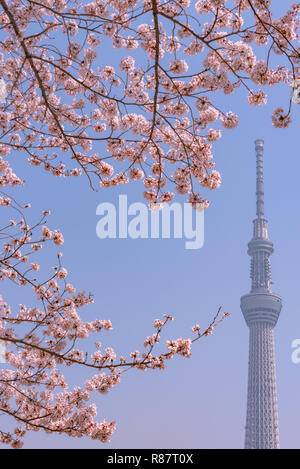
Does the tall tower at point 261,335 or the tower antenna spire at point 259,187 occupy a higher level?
the tower antenna spire at point 259,187

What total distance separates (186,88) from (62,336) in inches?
127

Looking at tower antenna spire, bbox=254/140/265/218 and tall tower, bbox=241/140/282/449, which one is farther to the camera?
tower antenna spire, bbox=254/140/265/218

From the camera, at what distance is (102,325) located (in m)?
8.55

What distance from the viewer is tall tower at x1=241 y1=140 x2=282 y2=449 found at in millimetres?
95188

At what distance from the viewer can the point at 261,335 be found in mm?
102375

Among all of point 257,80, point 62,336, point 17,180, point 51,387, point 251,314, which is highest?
point 251,314

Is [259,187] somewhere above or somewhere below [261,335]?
above

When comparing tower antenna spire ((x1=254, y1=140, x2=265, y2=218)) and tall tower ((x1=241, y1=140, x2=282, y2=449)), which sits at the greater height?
tower antenna spire ((x1=254, y1=140, x2=265, y2=218))

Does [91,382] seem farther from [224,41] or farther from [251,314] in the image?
[251,314]

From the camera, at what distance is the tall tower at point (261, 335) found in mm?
95188

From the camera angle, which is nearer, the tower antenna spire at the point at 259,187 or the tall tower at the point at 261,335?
the tall tower at the point at 261,335

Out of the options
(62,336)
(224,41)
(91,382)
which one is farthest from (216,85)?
(91,382)

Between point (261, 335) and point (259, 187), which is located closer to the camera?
point (261, 335)

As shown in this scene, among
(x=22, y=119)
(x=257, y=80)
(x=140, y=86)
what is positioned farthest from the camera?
(x=22, y=119)
